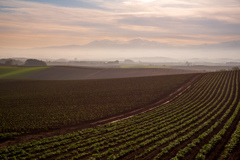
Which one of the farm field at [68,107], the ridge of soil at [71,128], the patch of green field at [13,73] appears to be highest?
the patch of green field at [13,73]

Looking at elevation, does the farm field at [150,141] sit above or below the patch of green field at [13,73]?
below

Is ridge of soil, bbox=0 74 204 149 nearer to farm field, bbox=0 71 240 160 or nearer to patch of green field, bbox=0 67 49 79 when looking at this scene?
farm field, bbox=0 71 240 160

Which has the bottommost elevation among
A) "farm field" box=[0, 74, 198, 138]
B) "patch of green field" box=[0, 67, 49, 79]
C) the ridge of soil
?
the ridge of soil

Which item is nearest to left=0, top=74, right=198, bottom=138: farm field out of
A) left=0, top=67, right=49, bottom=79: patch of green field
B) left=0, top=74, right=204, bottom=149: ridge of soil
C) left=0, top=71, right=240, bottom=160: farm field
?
left=0, top=74, right=204, bottom=149: ridge of soil

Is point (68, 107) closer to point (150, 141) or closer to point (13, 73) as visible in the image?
point (150, 141)

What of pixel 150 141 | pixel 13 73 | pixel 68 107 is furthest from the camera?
pixel 13 73

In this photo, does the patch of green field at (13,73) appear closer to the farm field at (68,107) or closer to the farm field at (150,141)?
the farm field at (68,107)

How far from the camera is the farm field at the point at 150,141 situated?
630 inches

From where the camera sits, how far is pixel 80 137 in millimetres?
21141

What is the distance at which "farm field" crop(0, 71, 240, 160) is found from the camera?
16.0 meters

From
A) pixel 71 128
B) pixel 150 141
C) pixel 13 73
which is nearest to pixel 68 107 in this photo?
pixel 71 128

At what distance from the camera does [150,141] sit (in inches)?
733

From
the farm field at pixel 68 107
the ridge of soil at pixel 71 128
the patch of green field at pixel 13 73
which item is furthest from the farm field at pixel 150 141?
the patch of green field at pixel 13 73

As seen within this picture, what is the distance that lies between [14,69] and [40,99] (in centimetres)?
8137
